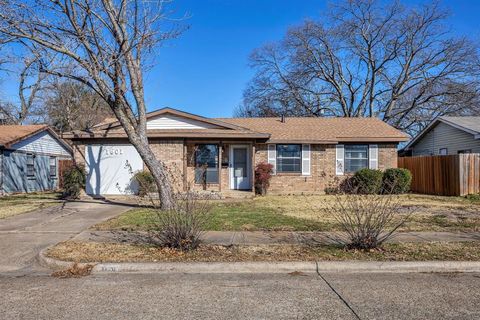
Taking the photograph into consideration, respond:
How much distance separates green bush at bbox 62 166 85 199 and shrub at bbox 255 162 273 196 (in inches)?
309

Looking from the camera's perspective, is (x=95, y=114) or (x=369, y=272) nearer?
(x=369, y=272)

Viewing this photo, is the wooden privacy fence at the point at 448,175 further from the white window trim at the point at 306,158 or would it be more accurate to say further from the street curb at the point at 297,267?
the street curb at the point at 297,267

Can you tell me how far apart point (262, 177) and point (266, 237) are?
10.3 metres

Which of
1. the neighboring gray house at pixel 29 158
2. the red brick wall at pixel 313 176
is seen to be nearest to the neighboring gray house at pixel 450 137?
the red brick wall at pixel 313 176

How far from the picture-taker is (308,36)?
40.7m

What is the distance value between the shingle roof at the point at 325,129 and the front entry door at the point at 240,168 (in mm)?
1523

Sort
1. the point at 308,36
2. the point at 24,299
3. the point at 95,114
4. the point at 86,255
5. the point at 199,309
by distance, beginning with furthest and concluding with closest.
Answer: the point at 95,114, the point at 308,36, the point at 86,255, the point at 24,299, the point at 199,309

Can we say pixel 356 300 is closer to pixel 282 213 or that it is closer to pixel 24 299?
pixel 24 299

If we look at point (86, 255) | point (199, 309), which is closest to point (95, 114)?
point (86, 255)

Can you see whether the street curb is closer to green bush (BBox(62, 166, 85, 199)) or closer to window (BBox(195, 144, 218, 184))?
green bush (BBox(62, 166, 85, 199))

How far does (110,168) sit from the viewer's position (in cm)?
1817

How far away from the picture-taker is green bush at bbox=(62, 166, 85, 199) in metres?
17.5

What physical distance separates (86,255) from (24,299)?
1941mm

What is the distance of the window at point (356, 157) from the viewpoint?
2056 centimetres
